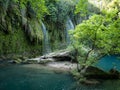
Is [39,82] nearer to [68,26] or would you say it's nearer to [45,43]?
[45,43]

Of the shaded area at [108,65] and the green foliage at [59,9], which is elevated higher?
the green foliage at [59,9]

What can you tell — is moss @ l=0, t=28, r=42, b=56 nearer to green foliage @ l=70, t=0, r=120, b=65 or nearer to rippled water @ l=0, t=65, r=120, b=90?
rippled water @ l=0, t=65, r=120, b=90

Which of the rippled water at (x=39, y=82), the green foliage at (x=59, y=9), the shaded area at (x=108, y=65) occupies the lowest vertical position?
the shaded area at (x=108, y=65)

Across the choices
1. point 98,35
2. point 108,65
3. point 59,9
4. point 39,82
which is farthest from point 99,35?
point 59,9

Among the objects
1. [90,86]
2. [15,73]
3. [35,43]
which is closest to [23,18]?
[35,43]

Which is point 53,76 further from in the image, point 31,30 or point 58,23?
point 58,23

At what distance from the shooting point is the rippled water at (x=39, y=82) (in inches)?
650

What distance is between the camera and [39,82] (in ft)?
59.2

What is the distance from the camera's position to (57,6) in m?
39.3

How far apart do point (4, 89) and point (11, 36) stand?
15.1 m

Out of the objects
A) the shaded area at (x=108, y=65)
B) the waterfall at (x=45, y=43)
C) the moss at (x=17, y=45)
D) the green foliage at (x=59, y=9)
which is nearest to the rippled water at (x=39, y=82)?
the shaded area at (x=108, y=65)

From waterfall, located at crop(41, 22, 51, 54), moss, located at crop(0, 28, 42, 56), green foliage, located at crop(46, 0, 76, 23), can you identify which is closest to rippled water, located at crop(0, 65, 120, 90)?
moss, located at crop(0, 28, 42, 56)

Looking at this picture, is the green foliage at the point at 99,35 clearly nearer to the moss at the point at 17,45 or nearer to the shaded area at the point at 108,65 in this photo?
the shaded area at the point at 108,65

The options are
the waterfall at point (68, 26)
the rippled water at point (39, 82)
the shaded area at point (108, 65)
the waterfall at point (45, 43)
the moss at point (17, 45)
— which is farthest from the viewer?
the waterfall at point (68, 26)
